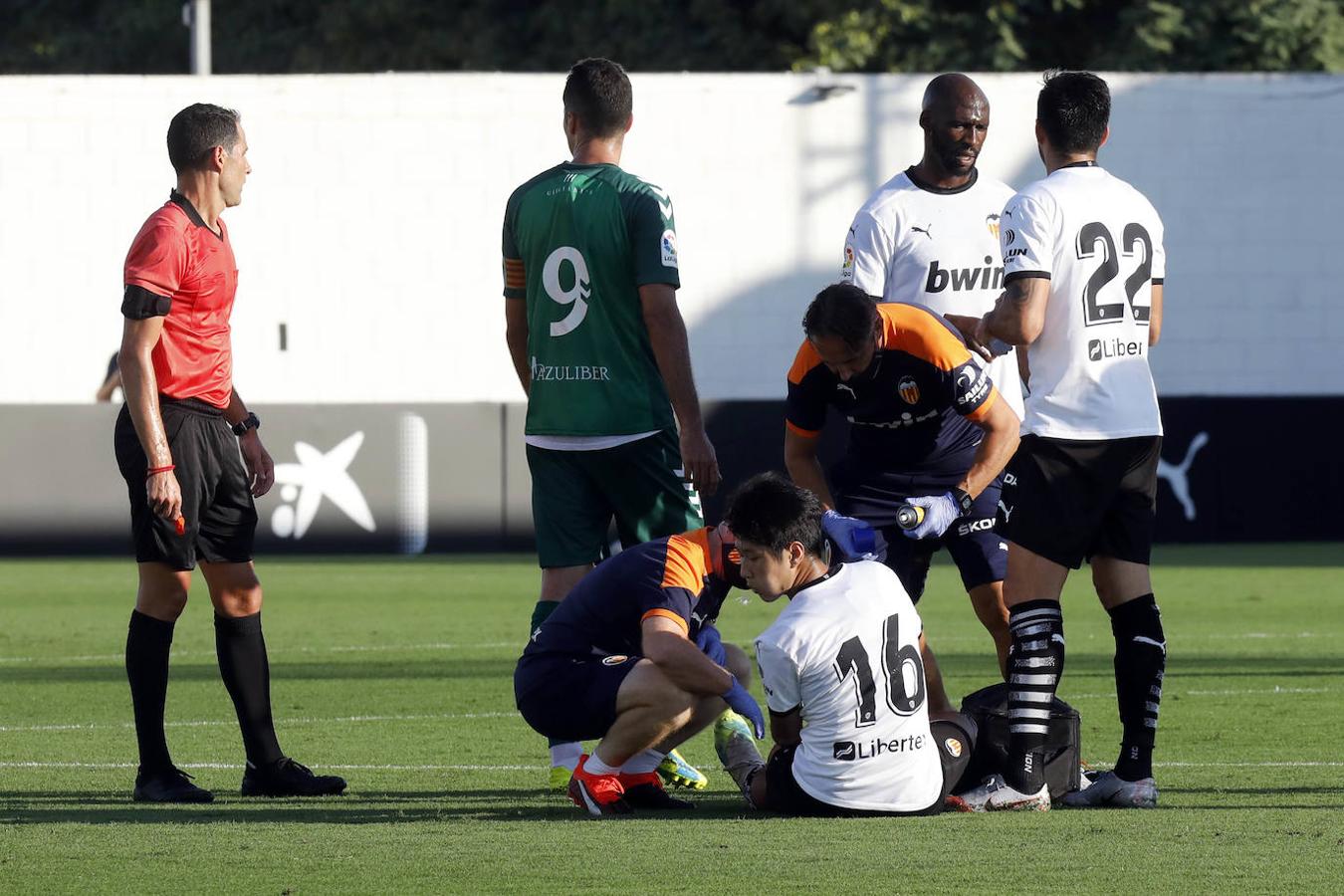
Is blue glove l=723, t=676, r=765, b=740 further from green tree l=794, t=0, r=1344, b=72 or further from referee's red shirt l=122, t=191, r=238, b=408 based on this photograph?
green tree l=794, t=0, r=1344, b=72

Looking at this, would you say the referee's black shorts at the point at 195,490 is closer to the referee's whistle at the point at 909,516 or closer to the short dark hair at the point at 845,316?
the short dark hair at the point at 845,316

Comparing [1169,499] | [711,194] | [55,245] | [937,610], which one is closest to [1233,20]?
[711,194]

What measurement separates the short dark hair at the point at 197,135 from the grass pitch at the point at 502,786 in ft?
6.54

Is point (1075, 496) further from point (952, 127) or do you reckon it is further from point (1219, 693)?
point (1219, 693)

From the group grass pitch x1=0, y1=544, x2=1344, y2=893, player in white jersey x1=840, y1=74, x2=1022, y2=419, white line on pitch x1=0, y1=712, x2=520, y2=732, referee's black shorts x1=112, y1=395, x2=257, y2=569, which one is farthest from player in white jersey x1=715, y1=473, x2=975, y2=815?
white line on pitch x1=0, y1=712, x2=520, y2=732

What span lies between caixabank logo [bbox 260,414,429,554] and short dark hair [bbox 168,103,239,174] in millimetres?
11372

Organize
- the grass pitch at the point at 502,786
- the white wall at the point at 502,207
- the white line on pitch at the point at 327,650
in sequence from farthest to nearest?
1. the white wall at the point at 502,207
2. the white line on pitch at the point at 327,650
3. the grass pitch at the point at 502,786

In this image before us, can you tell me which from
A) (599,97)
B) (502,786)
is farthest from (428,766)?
(599,97)

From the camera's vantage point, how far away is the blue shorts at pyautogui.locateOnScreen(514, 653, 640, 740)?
6.81 m

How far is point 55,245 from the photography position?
2269 cm

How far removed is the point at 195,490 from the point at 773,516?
6.30 ft

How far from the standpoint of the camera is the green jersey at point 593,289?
723 cm

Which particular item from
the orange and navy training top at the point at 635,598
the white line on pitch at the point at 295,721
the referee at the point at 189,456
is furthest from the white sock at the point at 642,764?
the white line on pitch at the point at 295,721

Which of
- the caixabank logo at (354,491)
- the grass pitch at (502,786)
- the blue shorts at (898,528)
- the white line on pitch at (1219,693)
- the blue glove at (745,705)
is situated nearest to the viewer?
the grass pitch at (502,786)
